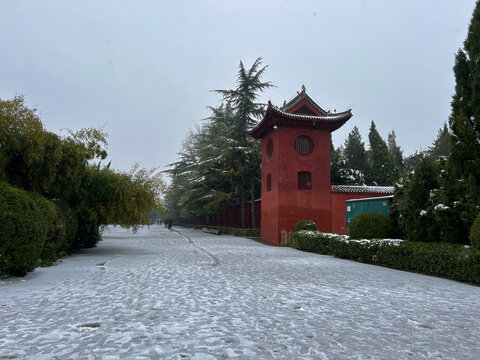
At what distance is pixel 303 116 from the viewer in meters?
22.1

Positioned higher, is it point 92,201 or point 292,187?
point 292,187

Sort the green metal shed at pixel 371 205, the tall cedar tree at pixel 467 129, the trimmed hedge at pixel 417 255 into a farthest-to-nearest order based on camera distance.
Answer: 1. the green metal shed at pixel 371 205
2. the tall cedar tree at pixel 467 129
3. the trimmed hedge at pixel 417 255

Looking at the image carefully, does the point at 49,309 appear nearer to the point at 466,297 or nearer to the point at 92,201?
the point at 466,297

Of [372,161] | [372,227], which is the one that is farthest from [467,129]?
[372,161]

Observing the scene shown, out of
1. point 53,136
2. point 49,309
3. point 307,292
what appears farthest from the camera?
point 53,136

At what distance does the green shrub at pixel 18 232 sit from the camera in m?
7.41

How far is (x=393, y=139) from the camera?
73.2m

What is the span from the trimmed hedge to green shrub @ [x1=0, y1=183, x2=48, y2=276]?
9.40m

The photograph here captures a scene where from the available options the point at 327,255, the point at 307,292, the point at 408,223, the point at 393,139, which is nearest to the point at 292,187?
the point at 327,255

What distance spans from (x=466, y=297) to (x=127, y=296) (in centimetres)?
607

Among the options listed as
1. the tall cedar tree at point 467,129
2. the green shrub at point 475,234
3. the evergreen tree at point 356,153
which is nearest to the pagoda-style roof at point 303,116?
the tall cedar tree at point 467,129

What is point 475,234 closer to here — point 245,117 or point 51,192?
point 51,192

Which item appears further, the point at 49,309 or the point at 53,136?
the point at 53,136

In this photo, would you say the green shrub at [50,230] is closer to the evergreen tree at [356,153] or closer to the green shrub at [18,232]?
the green shrub at [18,232]
